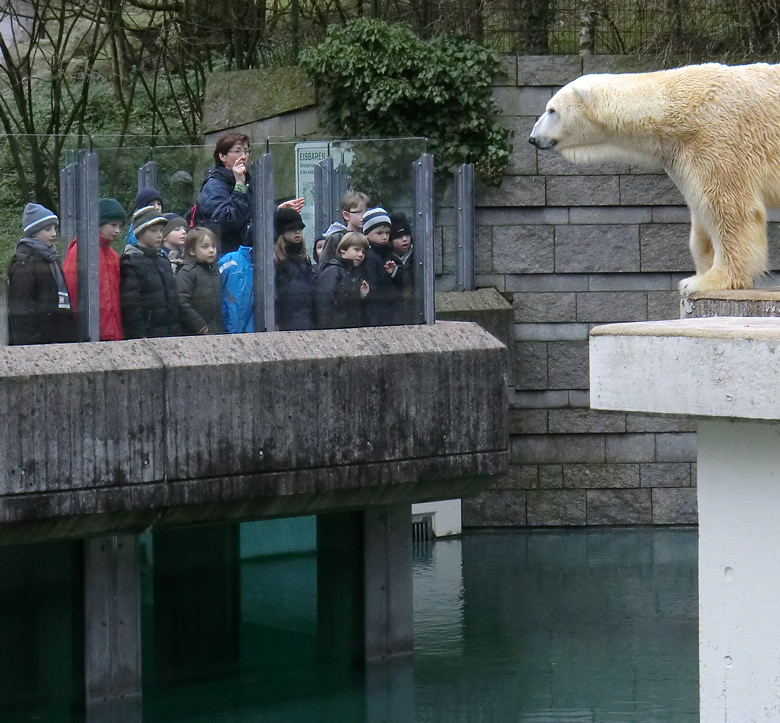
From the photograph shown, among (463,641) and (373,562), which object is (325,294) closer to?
(373,562)

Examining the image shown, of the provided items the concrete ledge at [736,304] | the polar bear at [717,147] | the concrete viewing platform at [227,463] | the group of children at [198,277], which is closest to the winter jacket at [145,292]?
the group of children at [198,277]

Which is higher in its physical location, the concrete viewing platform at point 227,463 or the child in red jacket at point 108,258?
the child in red jacket at point 108,258

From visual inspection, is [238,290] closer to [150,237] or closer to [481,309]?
[150,237]

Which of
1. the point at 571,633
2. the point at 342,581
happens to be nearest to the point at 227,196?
the point at 342,581

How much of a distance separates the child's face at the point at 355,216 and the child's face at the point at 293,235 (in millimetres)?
312

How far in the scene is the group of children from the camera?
21.7 feet

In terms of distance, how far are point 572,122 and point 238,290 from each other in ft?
6.51

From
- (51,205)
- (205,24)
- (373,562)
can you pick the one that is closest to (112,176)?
(51,205)

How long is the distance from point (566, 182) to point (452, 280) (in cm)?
129

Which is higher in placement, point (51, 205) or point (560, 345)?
point (51, 205)

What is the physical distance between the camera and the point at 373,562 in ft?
27.8

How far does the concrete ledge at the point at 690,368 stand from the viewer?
178 centimetres

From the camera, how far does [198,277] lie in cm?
716

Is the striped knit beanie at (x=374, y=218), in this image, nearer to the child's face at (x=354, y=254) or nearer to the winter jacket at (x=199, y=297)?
the child's face at (x=354, y=254)
